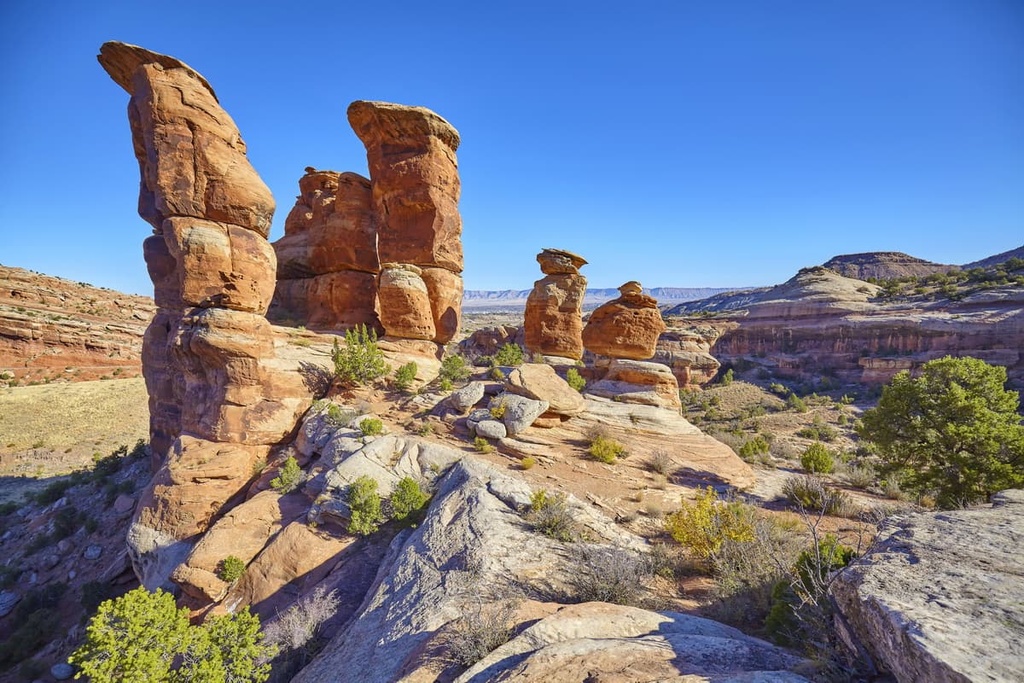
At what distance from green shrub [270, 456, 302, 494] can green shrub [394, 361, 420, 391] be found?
171 inches

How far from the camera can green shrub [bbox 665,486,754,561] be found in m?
7.26

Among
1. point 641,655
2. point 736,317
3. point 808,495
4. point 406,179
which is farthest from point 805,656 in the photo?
point 736,317

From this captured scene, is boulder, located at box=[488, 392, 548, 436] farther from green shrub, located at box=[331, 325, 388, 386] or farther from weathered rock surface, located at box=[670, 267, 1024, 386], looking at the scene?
weathered rock surface, located at box=[670, 267, 1024, 386]

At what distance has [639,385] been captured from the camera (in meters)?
16.2

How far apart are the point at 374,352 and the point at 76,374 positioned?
131ft

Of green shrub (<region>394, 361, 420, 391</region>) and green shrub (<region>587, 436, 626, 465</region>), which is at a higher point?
green shrub (<region>394, 361, 420, 391</region>)

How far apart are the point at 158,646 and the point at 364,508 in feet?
12.6

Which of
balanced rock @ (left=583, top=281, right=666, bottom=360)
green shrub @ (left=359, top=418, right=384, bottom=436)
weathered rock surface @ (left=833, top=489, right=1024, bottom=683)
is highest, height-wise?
balanced rock @ (left=583, top=281, right=666, bottom=360)

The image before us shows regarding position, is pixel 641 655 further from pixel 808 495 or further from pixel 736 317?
pixel 736 317

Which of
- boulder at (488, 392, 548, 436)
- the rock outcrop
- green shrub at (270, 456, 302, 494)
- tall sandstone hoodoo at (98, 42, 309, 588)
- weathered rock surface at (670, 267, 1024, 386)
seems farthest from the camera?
weathered rock surface at (670, 267, 1024, 386)

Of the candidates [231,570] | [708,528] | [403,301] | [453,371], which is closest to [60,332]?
[403,301]

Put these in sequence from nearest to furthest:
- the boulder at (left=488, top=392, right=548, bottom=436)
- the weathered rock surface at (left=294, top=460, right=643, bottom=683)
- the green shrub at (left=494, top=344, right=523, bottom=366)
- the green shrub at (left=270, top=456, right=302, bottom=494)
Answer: the weathered rock surface at (left=294, top=460, right=643, bottom=683) < the green shrub at (left=270, top=456, right=302, bottom=494) < the boulder at (left=488, top=392, right=548, bottom=436) < the green shrub at (left=494, top=344, right=523, bottom=366)

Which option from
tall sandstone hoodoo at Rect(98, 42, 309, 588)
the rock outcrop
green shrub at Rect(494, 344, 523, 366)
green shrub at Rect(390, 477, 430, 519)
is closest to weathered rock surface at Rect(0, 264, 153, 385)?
the rock outcrop

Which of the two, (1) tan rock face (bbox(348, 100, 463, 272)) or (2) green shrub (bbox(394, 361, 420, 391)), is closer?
(2) green shrub (bbox(394, 361, 420, 391))
